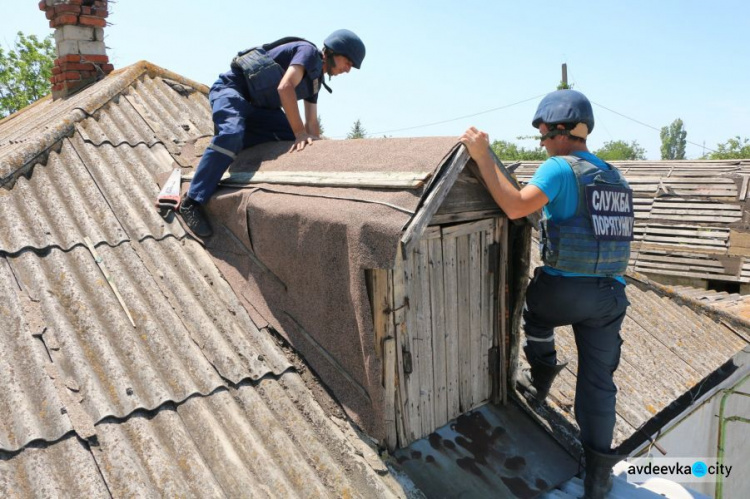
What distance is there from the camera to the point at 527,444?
3.09 metres

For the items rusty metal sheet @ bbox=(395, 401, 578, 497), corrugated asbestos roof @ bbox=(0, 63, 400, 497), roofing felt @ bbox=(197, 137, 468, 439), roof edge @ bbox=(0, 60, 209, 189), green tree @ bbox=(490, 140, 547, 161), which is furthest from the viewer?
green tree @ bbox=(490, 140, 547, 161)

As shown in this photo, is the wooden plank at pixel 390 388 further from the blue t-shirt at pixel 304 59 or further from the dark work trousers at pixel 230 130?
Answer: the blue t-shirt at pixel 304 59

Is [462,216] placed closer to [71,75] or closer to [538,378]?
[538,378]

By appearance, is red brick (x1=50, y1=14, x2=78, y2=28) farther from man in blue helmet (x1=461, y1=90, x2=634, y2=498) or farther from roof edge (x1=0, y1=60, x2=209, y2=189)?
man in blue helmet (x1=461, y1=90, x2=634, y2=498)

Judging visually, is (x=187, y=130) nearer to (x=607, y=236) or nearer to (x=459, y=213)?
(x=459, y=213)

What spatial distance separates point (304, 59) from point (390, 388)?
243cm

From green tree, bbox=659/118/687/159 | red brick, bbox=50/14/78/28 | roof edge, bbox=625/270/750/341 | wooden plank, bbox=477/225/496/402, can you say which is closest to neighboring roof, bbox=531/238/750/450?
roof edge, bbox=625/270/750/341

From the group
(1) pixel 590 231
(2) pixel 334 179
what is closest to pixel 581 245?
(1) pixel 590 231

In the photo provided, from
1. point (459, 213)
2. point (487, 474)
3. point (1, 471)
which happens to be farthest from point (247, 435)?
point (459, 213)

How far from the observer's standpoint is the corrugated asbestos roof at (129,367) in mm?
2113

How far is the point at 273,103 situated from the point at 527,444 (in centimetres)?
289

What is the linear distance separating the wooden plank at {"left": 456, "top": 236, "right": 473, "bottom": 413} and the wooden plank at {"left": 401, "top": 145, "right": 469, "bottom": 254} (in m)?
0.50

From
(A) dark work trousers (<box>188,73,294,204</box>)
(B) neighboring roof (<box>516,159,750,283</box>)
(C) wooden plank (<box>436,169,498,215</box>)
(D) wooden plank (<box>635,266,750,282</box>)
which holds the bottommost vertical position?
(D) wooden plank (<box>635,266,750,282</box>)

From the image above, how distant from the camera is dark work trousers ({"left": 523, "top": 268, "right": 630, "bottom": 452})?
9.52 feet
